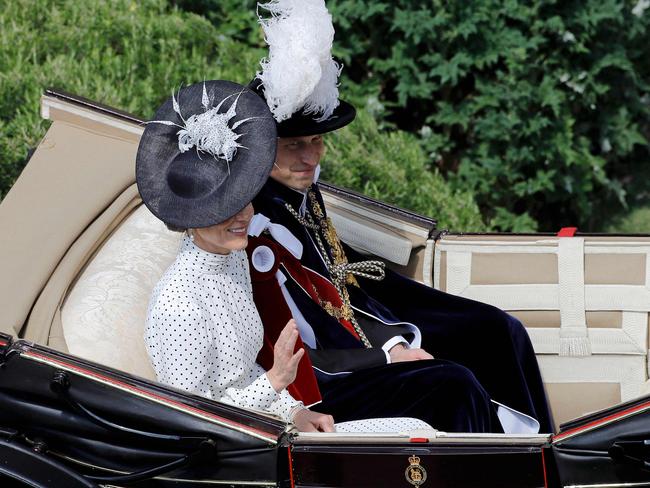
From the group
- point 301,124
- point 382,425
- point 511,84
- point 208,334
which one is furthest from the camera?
point 511,84

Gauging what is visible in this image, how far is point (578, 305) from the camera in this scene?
12.9ft

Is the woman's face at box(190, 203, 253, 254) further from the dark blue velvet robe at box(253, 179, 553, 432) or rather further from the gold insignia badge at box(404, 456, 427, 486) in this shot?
the gold insignia badge at box(404, 456, 427, 486)

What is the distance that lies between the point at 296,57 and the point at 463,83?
390 centimetres

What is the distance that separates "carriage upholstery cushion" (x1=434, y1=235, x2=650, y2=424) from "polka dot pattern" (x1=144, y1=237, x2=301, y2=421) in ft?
3.95

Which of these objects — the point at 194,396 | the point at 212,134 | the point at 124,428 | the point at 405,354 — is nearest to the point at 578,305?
the point at 405,354

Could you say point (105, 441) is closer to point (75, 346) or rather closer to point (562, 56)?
point (75, 346)

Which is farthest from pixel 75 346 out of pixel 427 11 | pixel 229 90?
pixel 427 11

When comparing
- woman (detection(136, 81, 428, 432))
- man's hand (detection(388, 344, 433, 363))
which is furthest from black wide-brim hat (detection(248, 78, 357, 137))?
man's hand (detection(388, 344, 433, 363))

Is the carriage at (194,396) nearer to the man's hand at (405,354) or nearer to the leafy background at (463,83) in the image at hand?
the man's hand at (405,354)

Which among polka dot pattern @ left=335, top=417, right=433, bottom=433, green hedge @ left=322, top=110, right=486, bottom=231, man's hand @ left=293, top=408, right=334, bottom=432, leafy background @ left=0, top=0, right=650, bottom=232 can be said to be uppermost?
leafy background @ left=0, top=0, right=650, bottom=232

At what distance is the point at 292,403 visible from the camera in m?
3.01

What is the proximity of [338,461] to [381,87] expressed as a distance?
4.51 m

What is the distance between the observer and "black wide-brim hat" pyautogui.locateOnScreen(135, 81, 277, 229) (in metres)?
2.86

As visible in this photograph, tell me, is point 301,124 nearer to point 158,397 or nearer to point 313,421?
point 313,421
